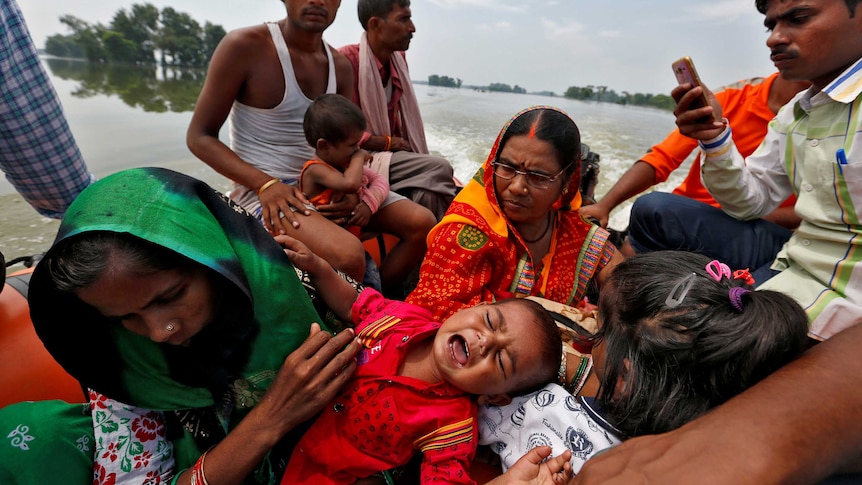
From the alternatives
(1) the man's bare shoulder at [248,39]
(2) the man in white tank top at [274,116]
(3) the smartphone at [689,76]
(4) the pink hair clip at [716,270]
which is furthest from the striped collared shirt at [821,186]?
(1) the man's bare shoulder at [248,39]

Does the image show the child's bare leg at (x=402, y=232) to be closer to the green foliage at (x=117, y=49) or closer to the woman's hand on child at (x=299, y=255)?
the woman's hand on child at (x=299, y=255)

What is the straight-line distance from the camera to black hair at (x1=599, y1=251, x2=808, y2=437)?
3.26ft

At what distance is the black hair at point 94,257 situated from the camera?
3.04ft

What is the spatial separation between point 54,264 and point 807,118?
2.61 m

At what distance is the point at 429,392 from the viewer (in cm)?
138

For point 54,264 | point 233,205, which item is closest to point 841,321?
point 233,205

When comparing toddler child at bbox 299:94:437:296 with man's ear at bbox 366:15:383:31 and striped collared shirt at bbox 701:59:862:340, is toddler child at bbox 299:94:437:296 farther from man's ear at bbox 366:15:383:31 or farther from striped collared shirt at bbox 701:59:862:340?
striped collared shirt at bbox 701:59:862:340

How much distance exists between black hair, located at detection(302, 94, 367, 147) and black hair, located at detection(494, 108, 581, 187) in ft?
2.95

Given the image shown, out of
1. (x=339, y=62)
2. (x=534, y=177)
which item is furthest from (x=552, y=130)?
(x=339, y=62)

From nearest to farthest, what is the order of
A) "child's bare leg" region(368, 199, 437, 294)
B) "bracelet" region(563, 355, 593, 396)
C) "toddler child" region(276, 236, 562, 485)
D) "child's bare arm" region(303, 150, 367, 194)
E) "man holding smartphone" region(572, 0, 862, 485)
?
"man holding smartphone" region(572, 0, 862, 485) < "toddler child" region(276, 236, 562, 485) < "bracelet" region(563, 355, 593, 396) < "child's bare arm" region(303, 150, 367, 194) < "child's bare leg" region(368, 199, 437, 294)

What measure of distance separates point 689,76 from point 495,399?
1.51 metres

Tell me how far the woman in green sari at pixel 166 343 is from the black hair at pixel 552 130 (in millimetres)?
1173

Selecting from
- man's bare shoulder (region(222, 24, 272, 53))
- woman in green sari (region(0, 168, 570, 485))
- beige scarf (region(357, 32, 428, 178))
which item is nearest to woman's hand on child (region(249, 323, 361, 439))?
woman in green sari (region(0, 168, 570, 485))

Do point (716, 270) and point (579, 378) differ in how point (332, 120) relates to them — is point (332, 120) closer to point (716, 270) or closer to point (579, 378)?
point (579, 378)
